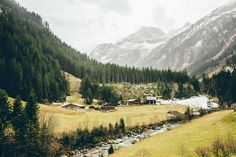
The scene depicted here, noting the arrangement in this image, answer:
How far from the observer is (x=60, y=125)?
111250 mm

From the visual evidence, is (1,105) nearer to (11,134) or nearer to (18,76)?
(11,134)

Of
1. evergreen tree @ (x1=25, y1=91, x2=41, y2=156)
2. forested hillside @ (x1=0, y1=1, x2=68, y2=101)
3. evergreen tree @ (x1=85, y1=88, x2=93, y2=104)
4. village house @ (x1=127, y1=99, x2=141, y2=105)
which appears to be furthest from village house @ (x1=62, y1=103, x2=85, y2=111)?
evergreen tree @ (x1=25, y1=91, x2=41, y2=156)

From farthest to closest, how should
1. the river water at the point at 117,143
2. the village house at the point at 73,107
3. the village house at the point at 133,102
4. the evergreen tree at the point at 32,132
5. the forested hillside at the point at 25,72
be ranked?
1. the village house at the point at 133,102
2. the village house at the point at 73,107
3. the forested hillside at the point at 25,72
4. the river water at the point at 117,143
5. the evergreen tree at the point at 32,132

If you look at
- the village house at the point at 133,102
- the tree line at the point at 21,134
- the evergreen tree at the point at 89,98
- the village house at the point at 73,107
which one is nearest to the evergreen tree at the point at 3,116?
the tree line at the point at 21,134

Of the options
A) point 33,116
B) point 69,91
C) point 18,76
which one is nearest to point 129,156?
point 33,116

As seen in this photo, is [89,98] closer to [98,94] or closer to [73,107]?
[98,94]

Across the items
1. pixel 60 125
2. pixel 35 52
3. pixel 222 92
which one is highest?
pixel 35 52

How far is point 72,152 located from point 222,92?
115m

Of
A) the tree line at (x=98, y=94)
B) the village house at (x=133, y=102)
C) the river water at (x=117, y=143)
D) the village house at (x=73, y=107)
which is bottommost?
the river water at (x=117, y=143)

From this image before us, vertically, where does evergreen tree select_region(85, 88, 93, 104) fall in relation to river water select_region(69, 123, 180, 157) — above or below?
above

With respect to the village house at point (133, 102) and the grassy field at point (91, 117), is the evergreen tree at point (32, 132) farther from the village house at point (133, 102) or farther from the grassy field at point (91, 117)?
the village house at point (133, 102)

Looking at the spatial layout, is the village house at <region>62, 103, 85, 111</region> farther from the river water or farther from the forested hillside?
the river water

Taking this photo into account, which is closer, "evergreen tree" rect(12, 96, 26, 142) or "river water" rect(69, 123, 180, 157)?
"river water" rect(69, 123, 180, 157)

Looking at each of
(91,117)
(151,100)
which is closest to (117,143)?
(91,117)
